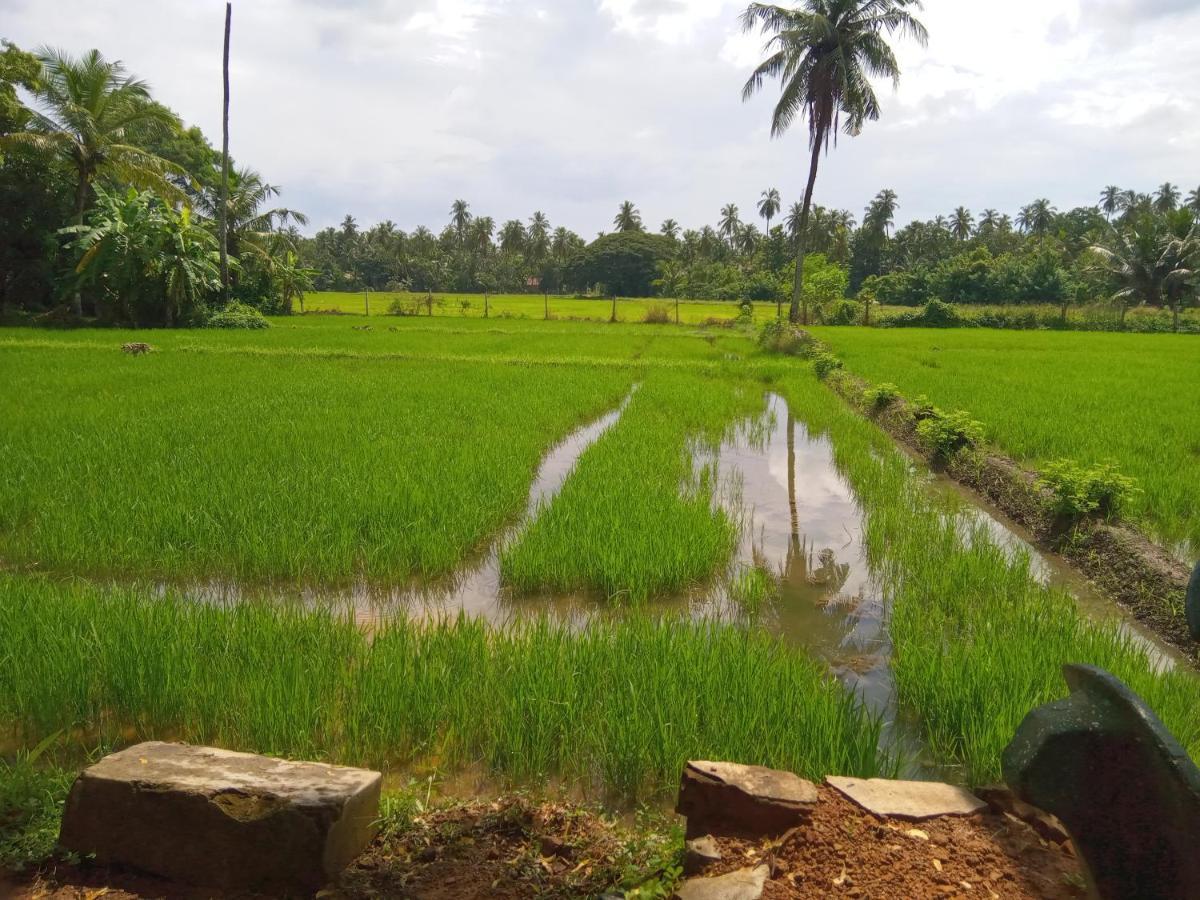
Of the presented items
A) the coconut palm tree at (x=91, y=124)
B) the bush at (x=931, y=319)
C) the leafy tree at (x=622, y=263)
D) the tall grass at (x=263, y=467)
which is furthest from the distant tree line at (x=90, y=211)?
the leafy tree at (x=622, y=263)

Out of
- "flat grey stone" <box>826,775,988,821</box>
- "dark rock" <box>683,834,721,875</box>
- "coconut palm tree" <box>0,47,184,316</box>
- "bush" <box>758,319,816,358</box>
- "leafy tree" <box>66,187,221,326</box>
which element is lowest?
"dark rock" <box>683,834,721,875</box>

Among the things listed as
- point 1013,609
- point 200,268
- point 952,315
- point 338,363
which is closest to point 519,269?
point 952,315

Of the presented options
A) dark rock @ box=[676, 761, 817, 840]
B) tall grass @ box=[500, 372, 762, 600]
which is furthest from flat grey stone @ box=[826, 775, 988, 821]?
tall grass @ box=[500, 372, 762, 600]

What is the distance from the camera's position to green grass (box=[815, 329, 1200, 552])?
526 cm

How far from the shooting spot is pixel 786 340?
17641 mm

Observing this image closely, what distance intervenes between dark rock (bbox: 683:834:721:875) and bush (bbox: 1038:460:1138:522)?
3.89m

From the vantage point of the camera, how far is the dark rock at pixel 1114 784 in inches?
48.8

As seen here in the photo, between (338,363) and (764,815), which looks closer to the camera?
(764,815)

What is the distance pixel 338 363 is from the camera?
1273 centimetres

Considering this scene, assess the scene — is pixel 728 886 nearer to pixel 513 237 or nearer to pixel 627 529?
pixel 627 529

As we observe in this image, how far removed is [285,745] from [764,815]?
1.48 metres

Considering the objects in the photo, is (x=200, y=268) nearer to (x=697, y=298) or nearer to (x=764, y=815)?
(x=764, y=815)

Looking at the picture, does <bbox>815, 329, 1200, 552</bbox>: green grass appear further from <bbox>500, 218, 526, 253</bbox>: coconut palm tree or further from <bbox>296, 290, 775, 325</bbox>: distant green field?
<bbox>500, 218, 526, 253</bbox>: coconut palm tree

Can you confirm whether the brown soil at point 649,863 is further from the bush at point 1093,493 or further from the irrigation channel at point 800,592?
the bush at point 1093,493
